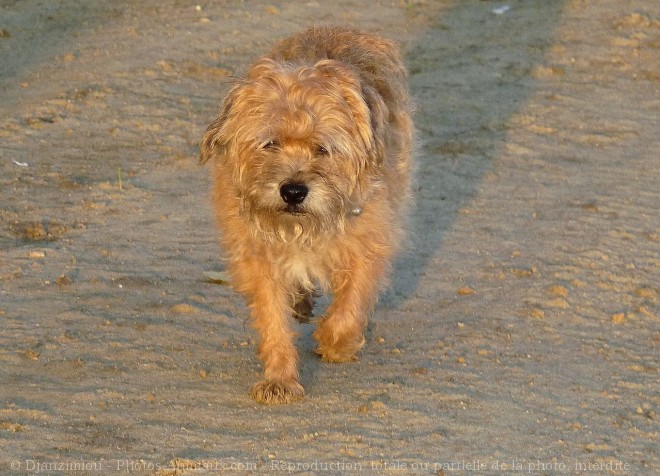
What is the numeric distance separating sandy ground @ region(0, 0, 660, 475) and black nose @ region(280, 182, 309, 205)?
90 cm

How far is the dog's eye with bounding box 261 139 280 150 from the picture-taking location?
16.5ft

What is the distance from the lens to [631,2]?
12250 mm

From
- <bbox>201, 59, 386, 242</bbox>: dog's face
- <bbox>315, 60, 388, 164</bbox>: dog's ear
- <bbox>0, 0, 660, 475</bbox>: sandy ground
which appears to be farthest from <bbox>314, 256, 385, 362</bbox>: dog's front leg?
<bbox>315, 60, 388, 164</bbox>: dog's ear

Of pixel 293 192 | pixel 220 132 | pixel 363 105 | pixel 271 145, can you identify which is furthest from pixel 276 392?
pixel 363 105

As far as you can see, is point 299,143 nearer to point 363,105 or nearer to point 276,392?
point 363,105

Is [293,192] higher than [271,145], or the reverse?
[271,145]

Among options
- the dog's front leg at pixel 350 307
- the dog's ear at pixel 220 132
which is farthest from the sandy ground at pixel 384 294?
the dog's ear at pixel 220 132

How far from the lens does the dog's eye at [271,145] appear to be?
5043mm

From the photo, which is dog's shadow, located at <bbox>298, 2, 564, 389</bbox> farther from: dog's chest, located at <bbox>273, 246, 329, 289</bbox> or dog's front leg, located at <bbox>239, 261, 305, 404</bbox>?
dog's chest, located at <bbox>273, 246, 329, 289</bbox>

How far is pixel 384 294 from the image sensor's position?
651cm

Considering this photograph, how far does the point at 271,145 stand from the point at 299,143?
0.40 feet

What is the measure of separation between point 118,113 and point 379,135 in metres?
4.10

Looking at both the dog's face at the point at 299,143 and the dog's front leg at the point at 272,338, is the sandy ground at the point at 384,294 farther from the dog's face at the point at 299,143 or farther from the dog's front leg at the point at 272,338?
the dog's face at the point at 299,143

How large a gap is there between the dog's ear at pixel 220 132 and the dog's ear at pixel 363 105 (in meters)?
0.41
